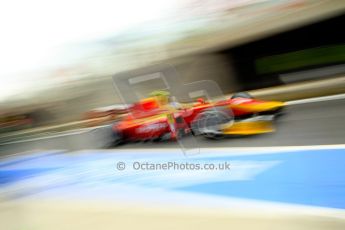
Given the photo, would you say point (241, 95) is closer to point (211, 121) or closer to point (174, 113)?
point (211, 121)

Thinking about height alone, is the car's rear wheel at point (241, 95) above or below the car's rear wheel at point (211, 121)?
above

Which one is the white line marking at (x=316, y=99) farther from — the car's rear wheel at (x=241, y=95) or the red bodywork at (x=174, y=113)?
the car's rear wheel at (x=241, y=95)

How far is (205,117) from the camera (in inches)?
128

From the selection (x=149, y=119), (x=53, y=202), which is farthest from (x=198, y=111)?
(x=53, y=202)

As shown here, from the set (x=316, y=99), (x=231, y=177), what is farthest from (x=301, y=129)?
(x=231, y=177)

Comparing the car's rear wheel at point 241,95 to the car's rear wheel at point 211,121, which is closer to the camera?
the car's rear wheel at point 211,121

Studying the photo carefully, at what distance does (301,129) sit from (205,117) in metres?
0.83

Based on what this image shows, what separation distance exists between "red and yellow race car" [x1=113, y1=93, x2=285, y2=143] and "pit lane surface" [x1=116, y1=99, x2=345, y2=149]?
2.5 inches

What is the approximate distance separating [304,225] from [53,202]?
1.81 m

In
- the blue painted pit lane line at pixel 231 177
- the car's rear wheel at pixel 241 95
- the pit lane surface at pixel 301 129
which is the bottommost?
the blue painted pit lane line at pixel 231 177

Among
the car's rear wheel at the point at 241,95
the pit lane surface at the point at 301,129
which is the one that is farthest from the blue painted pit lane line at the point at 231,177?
the car's rear wheel at the point at 241,95

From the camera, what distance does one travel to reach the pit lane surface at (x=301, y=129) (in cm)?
307

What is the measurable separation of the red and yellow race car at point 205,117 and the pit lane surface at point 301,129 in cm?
6

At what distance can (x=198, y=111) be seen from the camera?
3.25m
